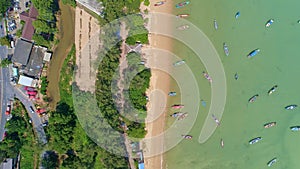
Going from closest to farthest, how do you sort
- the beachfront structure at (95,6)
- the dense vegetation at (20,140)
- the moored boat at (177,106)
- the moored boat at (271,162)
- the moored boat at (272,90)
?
the dense vegetation at (20,140), the beachfront structure at (95,6), the moored boat at (177,106), the moored boat at (271,162), the moored boat at (272,90)

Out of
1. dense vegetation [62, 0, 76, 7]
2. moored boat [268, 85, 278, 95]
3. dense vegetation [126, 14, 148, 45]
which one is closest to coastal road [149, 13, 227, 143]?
dense vegetation [126, 14, 148, 45]

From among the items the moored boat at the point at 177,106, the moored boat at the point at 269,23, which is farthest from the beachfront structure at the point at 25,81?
the moored boat at the point at 269,23

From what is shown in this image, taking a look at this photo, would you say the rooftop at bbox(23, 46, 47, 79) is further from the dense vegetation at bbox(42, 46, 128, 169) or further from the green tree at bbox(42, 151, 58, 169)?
the green tree at bbox(42, 151, 58, 169)

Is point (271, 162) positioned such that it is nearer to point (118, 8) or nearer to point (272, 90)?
point (272, 90)

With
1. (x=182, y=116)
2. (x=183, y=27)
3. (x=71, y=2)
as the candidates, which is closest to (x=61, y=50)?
(x=71, y=2)

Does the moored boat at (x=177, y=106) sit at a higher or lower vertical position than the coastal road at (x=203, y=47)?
lower

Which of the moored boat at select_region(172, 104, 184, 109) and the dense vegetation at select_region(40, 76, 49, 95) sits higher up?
the dense vegetation at select_region(40, 76, 49, 95)

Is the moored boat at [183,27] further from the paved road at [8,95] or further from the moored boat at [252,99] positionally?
the paved road at [8,95]
